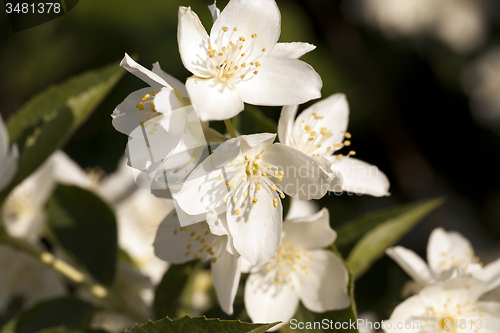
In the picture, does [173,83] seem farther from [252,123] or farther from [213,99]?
[252,123]

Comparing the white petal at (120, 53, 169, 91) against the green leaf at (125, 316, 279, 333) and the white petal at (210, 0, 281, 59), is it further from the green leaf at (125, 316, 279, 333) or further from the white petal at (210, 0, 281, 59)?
the green leaf at (125, 316, 279, 333)

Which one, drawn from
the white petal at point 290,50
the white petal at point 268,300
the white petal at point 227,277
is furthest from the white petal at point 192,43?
the white petal at point 268,300

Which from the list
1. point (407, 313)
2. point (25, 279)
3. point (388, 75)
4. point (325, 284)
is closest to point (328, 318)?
point (325, 284)

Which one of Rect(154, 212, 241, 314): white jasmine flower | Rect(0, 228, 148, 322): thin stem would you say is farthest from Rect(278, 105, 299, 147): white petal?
Rect(0, 228, 148, 322): thin stem

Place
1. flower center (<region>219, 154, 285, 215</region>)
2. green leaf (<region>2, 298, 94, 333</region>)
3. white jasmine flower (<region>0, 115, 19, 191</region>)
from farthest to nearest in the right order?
green leaf (<region>2, 298, 94, 333</region>) < white jasmine flower (<region>0, 115, 19, 191</region>) < flower center (<region>219, 154, 285, 215</region>)

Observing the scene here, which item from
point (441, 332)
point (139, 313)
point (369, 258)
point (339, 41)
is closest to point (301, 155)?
point (369, 258)

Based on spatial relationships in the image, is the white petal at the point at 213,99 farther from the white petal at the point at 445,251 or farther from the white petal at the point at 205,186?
the white petal at the point at 445,251

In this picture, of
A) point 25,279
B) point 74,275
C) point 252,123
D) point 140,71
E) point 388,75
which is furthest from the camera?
point 388,75
